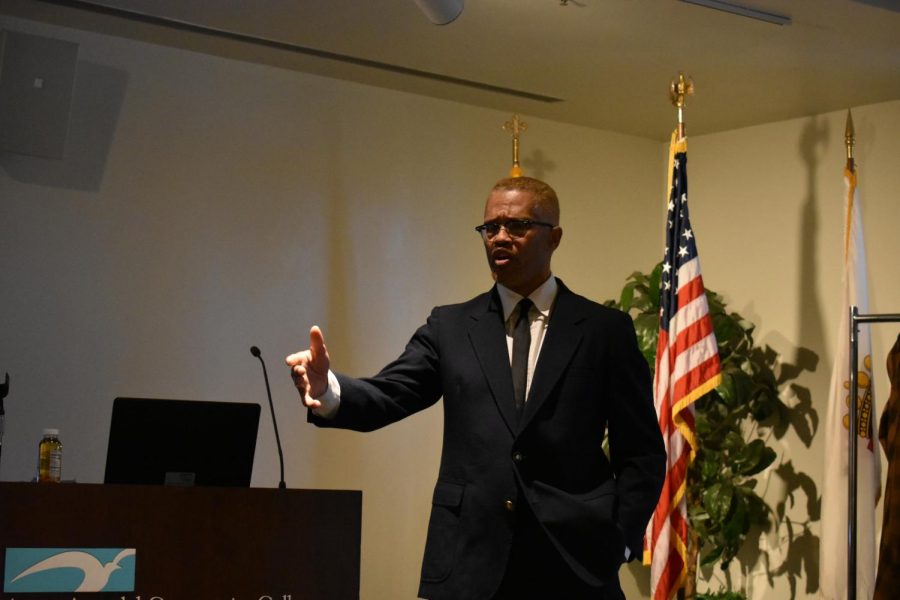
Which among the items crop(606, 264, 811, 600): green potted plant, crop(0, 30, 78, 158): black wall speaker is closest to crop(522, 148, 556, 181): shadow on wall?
crop(606, 264, 811, 600): green potted plant

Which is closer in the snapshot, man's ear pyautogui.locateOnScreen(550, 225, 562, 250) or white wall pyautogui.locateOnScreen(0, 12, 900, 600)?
man's ear pyautogui.locateOnScreen(550, 225, 562, 250)

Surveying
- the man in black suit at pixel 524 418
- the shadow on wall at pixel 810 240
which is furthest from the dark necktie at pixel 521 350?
the shadow on wall at pixel 810 240

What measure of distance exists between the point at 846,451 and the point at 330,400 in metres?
3.49

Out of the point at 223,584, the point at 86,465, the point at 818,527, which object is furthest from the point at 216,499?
the point at 818,527

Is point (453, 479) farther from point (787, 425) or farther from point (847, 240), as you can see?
point (787, 425)

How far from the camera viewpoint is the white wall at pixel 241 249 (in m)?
5.06

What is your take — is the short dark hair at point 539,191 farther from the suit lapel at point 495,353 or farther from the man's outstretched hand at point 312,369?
the man's outstretched hand at point 312,369

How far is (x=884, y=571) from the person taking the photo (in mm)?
4836

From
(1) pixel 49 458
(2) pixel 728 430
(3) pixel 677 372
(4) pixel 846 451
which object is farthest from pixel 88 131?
(4) pixel 846 451

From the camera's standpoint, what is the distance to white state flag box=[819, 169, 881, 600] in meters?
5.29

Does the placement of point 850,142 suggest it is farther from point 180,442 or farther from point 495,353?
point 180,442

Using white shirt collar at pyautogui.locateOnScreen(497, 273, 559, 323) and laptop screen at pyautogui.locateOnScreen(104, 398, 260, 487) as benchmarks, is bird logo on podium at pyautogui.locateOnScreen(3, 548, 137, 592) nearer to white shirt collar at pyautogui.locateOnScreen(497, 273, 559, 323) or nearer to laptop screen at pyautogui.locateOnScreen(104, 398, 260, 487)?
laptop screen at pyautogui.locateOnScreen(104, 398, 260, 487)

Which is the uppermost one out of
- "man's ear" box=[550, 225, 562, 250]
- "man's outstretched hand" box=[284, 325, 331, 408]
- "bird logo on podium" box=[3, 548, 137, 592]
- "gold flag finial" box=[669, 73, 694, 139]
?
"gold flag finial" box=[669, 73, 694, 139]

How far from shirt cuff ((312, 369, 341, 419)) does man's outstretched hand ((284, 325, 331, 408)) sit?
0.02 metres
